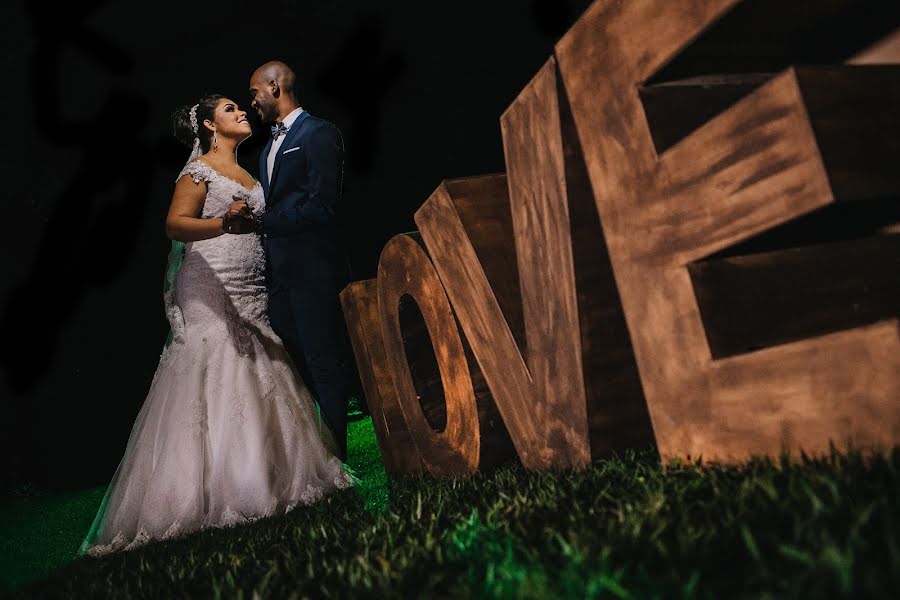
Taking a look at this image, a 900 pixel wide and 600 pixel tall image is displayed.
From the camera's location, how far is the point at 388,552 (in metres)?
1.47

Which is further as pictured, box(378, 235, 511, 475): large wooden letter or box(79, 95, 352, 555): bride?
box(79, 95, 352, 555): bride

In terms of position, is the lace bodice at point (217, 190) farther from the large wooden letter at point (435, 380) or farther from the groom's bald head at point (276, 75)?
the large wooden letter at point (435, 380)

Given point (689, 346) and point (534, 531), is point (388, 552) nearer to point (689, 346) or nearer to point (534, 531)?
point (534, 531)

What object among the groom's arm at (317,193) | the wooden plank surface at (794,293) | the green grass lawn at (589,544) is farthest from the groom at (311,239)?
the wooden plank surface at (794,293)

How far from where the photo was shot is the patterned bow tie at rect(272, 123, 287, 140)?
3.34m

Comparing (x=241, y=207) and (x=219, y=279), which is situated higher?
(x=241, y=207)

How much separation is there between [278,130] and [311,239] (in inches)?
26.0

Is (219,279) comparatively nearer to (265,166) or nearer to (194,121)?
(265,166)

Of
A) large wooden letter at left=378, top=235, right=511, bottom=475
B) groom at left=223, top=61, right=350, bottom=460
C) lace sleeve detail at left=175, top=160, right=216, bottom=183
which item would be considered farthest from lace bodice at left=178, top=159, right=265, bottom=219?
large wooden letter at left=378, top=235, right=511, bottom=475

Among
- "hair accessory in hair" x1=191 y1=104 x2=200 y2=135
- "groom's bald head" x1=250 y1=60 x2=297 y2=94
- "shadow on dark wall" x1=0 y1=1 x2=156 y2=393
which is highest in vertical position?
"shadow on dark wall" x1=0 y1=1 x2=156 y2=393

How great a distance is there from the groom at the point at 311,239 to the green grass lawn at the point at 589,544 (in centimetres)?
105

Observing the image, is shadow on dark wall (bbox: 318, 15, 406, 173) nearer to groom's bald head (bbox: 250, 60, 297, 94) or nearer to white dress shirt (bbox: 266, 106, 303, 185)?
groom's bald head (bbox: 250, 60, 297, 94)

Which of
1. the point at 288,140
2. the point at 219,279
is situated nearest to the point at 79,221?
the point at 219,279

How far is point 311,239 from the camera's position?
318 cm
